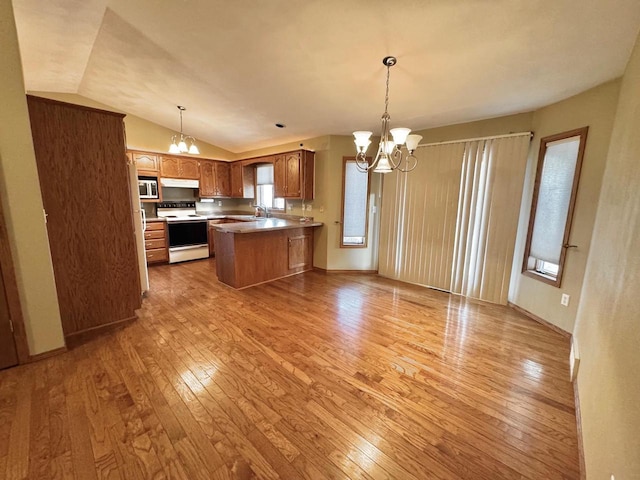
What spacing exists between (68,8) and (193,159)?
3214mm

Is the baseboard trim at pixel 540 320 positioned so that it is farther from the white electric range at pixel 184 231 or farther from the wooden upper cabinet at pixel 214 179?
the wooden upper cabinet at pixel 214 179

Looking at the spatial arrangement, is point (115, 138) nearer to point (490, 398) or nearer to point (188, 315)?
point (188, 315)

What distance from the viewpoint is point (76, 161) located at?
2.24 m

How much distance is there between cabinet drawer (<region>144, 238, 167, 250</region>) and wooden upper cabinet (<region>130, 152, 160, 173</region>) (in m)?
1.38

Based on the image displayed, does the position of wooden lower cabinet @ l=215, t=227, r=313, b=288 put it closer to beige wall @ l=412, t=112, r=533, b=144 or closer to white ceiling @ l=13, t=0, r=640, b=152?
white ceiling @ l=13, t=0, r=640, b=152

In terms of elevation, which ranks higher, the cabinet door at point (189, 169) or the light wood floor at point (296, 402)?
the cabinet door at point (189, 169)

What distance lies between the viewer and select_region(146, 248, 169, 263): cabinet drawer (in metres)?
4.88

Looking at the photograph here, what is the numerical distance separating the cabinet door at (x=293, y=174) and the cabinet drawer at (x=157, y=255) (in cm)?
279

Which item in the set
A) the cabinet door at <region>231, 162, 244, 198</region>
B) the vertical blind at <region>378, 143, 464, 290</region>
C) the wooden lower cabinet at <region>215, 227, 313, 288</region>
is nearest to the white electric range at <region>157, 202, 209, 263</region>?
the cabinet door at <region>231, 162, 244, 198</region>

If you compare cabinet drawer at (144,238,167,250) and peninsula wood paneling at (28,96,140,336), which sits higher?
peninsula wood paneling at (28,96,140,336)

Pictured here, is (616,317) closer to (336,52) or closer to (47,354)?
(336,52)

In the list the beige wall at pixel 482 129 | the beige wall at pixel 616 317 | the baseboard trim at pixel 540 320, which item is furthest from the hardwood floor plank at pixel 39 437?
the beige wall at pixel 482 129

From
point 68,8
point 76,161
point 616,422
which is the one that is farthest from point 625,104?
point 68,8

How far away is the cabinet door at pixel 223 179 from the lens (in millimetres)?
5977
